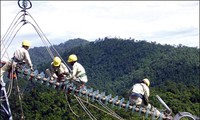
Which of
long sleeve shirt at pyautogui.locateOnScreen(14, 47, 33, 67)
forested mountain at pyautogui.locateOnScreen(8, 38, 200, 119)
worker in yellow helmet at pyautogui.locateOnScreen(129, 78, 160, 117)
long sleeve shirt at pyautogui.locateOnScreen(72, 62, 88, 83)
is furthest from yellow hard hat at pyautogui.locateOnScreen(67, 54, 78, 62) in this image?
forested mountain at pyautogui.locateOnScreen(8, 38, 200, 119)

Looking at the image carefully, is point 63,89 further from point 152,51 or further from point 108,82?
point 152,51

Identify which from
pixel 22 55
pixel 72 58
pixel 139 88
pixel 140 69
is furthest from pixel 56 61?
pixel 140 69

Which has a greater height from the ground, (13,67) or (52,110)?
(13,67)

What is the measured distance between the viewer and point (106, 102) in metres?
13.2

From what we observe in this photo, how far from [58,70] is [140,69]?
137224mm

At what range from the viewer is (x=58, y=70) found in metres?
14.4

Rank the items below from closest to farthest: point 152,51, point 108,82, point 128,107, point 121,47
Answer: point 128,107 → point 108,82 → point 152,51 → point 121,47

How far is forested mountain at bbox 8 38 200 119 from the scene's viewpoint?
79.1m

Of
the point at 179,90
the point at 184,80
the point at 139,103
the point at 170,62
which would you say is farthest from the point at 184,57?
the point at 139,103

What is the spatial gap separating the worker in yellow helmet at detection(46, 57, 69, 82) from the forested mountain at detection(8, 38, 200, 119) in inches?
1954

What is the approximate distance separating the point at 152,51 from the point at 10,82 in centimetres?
16168

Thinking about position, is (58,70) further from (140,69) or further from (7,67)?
(140,69)

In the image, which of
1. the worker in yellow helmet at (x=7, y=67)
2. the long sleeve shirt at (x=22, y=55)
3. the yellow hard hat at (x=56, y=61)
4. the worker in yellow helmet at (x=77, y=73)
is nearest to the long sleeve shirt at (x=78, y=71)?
the worker in yellow helmet at (x=77, y=73)

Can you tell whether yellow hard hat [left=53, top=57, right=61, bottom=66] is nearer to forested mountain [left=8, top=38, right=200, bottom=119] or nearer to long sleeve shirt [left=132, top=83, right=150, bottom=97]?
long sleeve shirt [left=132, top=83, right=150, bottom=97]
